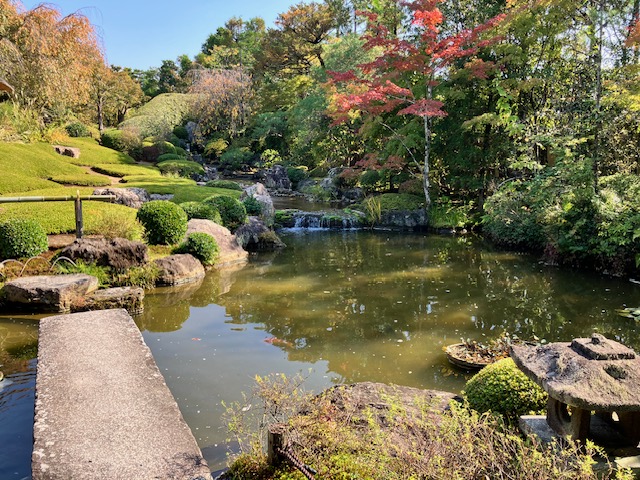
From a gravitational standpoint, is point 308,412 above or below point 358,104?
below

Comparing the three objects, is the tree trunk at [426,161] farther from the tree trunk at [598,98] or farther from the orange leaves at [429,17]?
the tree trunk at [598,98]

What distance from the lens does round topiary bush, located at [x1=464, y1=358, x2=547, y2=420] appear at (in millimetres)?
3676

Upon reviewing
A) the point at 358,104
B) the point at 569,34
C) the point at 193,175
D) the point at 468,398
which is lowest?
the point at 468,398

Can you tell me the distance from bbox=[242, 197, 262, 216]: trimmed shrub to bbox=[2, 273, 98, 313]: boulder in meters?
7.43

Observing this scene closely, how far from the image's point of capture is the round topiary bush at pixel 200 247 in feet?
33.2

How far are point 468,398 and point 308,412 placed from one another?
142 centimetres

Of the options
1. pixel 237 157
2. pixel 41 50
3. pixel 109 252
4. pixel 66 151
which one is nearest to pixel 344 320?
pixel 109 252

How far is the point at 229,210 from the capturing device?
42.5ft

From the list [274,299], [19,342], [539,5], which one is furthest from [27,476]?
[539,5]

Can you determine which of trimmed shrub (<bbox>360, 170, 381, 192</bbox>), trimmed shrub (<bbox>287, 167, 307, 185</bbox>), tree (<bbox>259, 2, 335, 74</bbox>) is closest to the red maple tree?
trimmed shrub (<bbox>360, 170, 381, 192</bbox>)

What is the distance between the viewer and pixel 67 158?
66.7ft

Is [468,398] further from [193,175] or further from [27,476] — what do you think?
[193,175]

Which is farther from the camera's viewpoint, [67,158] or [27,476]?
[67,158]

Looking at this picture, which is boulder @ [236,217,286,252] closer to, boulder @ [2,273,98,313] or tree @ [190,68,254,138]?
boulder @ [2,273,98,313]
